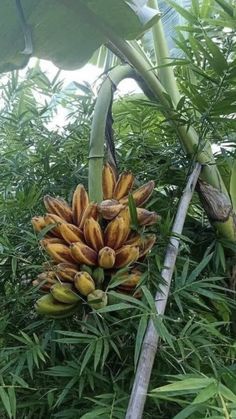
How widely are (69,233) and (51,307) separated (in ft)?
0.27

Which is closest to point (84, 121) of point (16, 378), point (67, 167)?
point (67, 167)

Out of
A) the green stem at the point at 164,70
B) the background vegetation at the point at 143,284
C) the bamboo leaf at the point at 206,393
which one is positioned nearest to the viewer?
the bamboo leaf at the point at 206,393

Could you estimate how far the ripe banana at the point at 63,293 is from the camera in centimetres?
53

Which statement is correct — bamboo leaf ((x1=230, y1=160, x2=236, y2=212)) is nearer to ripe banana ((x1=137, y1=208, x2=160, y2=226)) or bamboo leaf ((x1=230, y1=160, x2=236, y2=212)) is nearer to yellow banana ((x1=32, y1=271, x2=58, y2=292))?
ripe banana ((x1=137, y1=208, x2=160, y2=226))

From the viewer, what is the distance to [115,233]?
55cm

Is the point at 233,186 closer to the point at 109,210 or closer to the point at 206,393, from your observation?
the point at 109,210

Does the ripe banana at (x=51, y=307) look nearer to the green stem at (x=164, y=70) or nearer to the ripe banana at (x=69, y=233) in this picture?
the ripe banana at (x=69, y=233)

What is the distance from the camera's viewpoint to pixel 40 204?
732 mm

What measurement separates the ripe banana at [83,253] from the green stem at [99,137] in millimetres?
76

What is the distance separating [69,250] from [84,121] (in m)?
0.32

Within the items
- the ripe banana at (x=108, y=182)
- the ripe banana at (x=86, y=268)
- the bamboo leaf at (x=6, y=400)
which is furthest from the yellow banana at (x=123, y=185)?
the bamboo leaf at (x=6, y=400)

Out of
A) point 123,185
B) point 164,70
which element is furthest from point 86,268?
point 164,70

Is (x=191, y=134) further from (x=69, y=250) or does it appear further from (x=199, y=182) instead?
(x=69, y=250)

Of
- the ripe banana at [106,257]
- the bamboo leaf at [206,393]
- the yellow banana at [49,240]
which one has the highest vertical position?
the yellow banana at [49,240]
